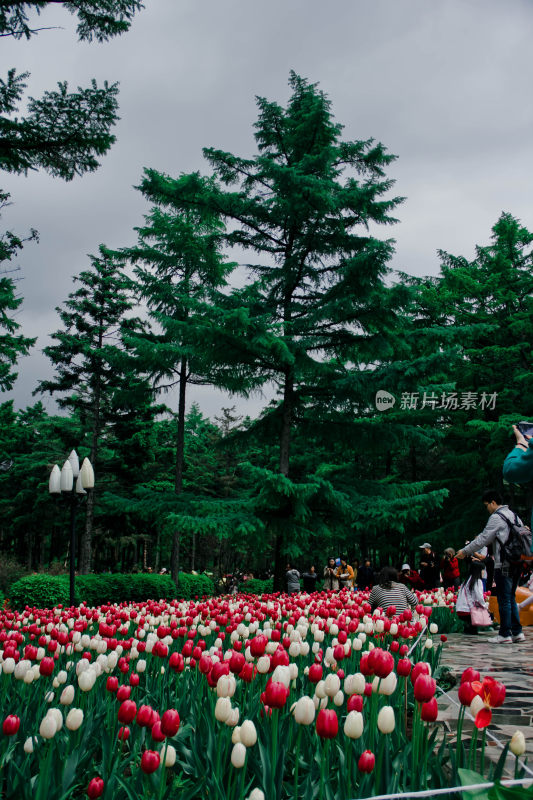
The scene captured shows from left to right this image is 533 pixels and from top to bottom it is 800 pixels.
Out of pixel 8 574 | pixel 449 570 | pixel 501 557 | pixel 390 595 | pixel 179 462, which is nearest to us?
pixel 501 557

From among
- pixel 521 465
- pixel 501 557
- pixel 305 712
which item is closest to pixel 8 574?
pixel 501 557

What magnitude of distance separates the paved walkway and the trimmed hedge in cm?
742

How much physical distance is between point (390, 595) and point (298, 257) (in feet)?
39.1

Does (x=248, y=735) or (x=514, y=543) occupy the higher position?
(x=514, y=543)

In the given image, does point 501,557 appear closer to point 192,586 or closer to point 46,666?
point 46,666

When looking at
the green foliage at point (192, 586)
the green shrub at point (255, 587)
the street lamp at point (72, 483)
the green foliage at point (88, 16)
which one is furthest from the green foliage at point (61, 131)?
the green shrub at point (255, 587)

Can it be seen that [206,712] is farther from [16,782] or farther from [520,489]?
[520,489]

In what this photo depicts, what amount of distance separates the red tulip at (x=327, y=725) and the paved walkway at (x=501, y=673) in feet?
2.57

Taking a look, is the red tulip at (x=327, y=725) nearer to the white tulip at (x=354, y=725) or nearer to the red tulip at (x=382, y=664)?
the white tulip at (x=354, y=725)

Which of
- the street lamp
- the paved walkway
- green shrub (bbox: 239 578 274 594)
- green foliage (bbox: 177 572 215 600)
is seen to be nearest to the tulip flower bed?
the paved walkway

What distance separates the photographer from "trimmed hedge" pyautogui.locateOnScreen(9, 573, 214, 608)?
12758mm

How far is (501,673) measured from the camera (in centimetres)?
531

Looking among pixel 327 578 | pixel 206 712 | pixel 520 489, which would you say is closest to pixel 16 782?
pixel 206 712

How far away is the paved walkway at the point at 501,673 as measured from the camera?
365cm
